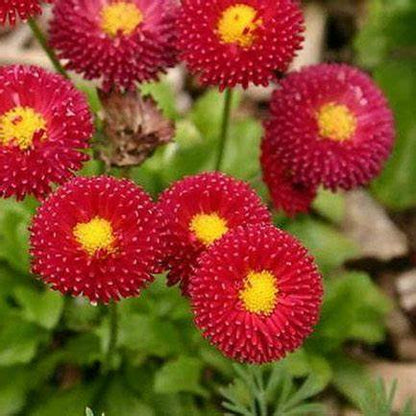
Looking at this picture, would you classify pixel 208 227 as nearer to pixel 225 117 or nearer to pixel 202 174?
pixel 202 174

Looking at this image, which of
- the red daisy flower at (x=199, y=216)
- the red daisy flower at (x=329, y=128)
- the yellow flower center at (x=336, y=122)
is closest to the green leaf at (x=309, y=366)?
the red daisy flower at (x=329, y=128)

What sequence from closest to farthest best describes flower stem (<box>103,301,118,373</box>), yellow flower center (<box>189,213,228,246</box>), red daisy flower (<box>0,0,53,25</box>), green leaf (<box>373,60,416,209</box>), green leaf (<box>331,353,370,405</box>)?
1. yellow flower center (<box>189,213,228,246</box>)
2. red daisy flower (<box>0,0,53,25</box>)
3. flower stem (<box>103,301,118,373</box>)
4. green leaf (<box>331,353,370,405</box>)
5. green leaf (<box>373,60,416,209</box>)

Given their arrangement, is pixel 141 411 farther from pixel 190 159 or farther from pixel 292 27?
pixel 292 27

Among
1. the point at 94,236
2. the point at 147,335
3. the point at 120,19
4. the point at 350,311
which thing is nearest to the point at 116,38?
the point at 120,19

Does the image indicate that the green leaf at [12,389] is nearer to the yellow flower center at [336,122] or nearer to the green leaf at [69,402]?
the green leaf at [69,402]

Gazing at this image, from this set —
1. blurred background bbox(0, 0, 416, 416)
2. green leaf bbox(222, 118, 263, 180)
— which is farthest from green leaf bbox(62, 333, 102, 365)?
green leaf bbox(222, 118, 263, 180)

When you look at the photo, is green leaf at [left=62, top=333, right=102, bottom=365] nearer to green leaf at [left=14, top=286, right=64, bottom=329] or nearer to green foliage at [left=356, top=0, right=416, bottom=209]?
green leaf at [left=14, top=286, right=64, bottom=329]

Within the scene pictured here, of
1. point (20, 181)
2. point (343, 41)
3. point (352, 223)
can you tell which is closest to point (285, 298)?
point (20, 181)
